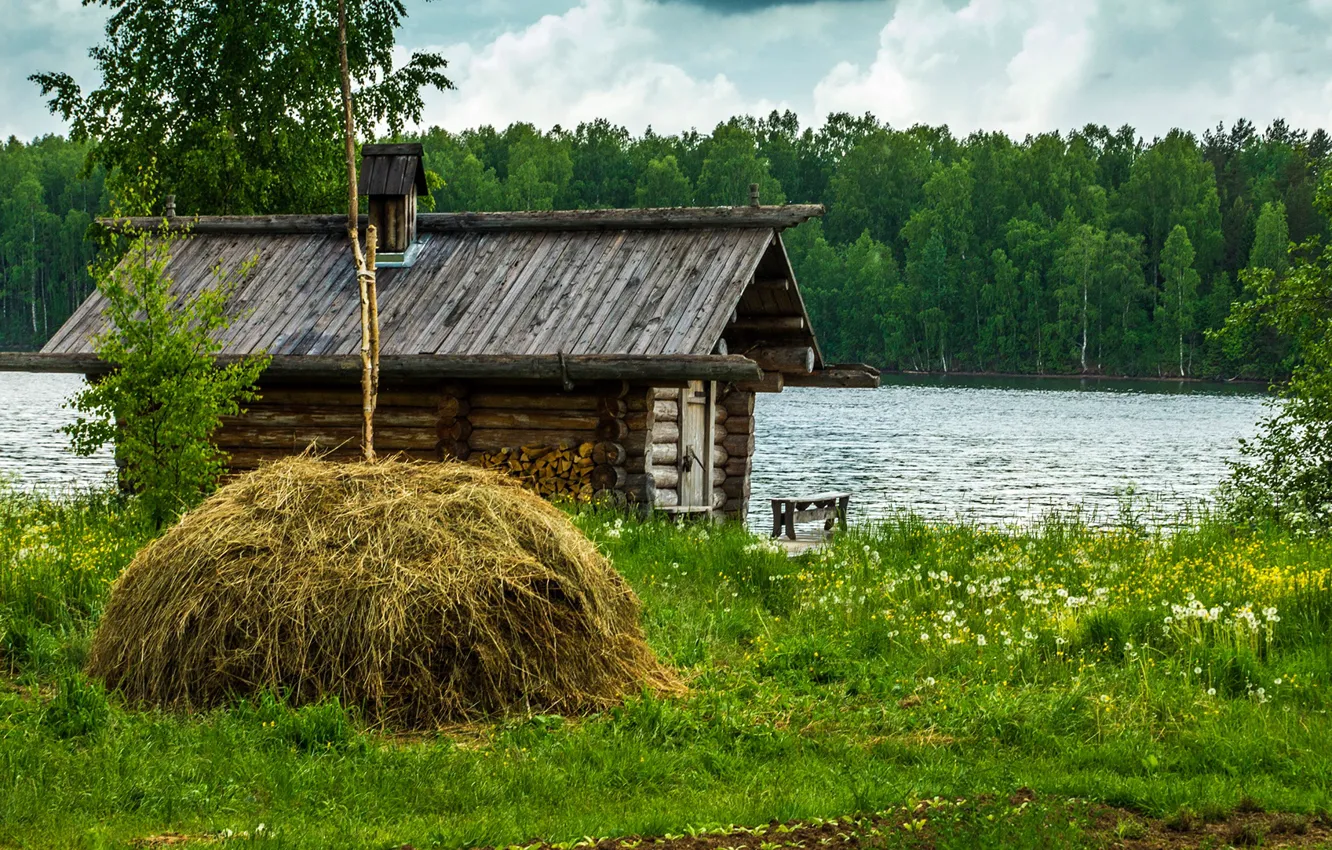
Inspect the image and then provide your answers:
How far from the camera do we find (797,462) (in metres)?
37.0

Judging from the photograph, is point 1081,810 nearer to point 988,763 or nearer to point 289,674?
point 988,763

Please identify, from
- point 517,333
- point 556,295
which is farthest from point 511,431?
point 556,295

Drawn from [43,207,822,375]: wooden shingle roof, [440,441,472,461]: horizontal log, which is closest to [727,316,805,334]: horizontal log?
[43,207,822,375]: wooden shingle roof

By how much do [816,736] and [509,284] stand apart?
9.57 m

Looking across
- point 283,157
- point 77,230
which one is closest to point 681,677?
point 283,157

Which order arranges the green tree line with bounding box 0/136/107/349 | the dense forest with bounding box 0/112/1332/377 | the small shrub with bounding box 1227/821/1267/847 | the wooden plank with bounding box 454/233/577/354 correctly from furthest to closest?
the green tree line with bounding box 0/136/107/349
the dense forest with bounding box 0/112/1332/377
the wooden plank with bounding box 454/233/577/354
the small shrub with bounding box 1227/821/1267/847

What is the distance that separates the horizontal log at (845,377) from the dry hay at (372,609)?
10459 mm

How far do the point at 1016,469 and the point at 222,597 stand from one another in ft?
101

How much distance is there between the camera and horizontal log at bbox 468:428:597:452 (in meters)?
14.9

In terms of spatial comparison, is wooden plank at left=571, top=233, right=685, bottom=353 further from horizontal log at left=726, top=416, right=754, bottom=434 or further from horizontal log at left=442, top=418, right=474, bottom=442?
horizontal log at left=726, top=416, right=754, bottom=434

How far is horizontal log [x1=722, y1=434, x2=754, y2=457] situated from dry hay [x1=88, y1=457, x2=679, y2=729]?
411 inches

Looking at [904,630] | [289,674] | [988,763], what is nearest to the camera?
[988,763]

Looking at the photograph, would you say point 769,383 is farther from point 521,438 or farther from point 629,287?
point 521,438

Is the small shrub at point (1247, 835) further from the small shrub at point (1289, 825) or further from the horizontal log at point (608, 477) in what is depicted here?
the horizontal log at point (608, 477)
